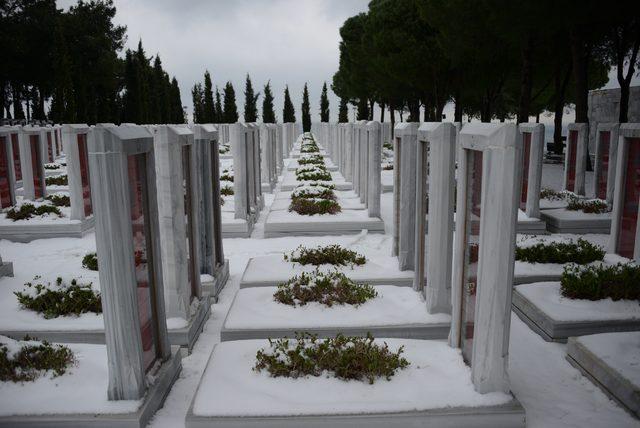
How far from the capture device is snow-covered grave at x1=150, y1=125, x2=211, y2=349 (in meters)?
5.57

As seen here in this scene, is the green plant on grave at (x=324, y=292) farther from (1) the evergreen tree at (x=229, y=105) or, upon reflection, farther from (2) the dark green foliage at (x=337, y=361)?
(1) the evergreen tree at (x=229, y=105)

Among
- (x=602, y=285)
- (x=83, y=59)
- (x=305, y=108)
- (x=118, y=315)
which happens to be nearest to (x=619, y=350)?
(x=602, y=285)

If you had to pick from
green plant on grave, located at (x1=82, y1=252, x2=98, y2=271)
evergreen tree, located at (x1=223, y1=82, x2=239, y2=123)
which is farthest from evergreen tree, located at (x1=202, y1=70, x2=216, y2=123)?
green plant on grave, located at (x1=82, y1=252, x2=98, y2=271)

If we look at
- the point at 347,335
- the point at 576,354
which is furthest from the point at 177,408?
the point at 576,354

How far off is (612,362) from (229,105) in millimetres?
63294

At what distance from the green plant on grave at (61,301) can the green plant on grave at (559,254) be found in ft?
18.9

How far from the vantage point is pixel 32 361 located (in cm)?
446

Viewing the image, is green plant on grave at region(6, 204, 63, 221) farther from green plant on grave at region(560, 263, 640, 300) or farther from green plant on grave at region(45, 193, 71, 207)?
green plant on grave at region(560, 263, 640, 300)

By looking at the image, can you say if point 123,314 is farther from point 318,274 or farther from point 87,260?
point 87,260

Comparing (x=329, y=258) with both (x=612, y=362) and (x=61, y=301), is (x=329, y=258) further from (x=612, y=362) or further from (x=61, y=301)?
(x=612, y=362)

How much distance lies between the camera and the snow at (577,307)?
5.58 meters

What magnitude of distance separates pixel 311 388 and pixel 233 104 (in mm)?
63398

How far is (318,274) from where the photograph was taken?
6.48m

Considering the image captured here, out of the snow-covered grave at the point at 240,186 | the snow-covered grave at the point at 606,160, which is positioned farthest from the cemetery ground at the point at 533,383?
the snow-covered grave at the point at 606,160
